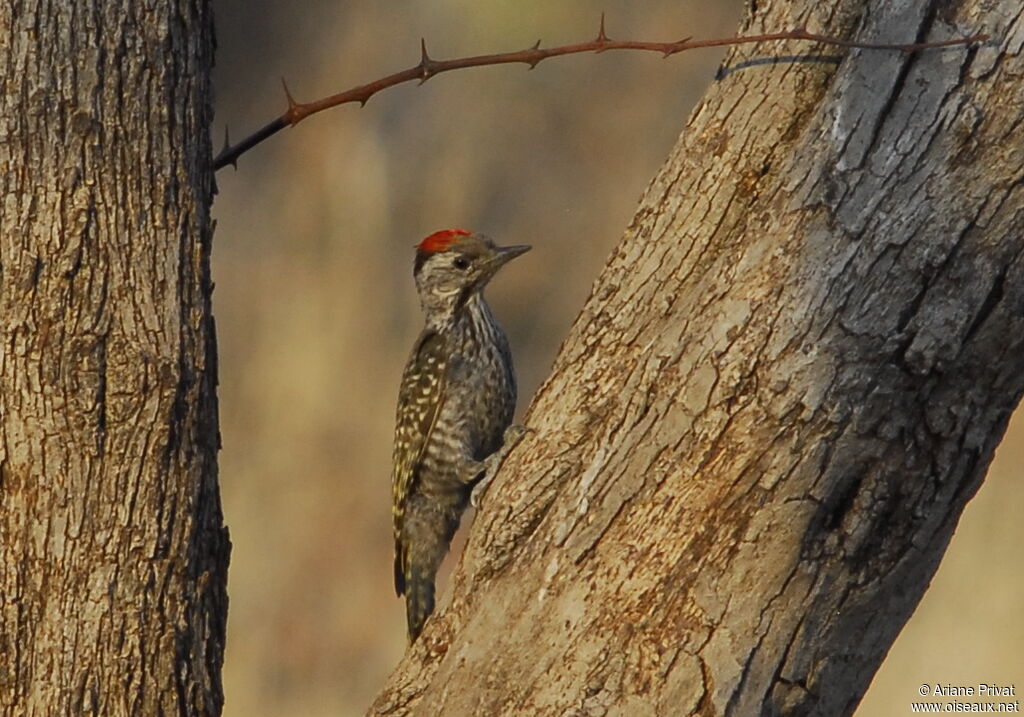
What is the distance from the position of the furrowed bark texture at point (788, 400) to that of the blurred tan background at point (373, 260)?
440 centimetres

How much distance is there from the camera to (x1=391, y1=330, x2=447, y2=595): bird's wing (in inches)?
193

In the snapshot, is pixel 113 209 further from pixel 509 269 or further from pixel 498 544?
pixel 509 269

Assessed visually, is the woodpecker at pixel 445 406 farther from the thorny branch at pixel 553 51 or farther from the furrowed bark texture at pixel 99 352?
the furrowed bark texture at pixel 99 352

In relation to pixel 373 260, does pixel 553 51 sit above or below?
below

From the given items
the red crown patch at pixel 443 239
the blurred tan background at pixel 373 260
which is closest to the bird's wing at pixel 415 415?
the red crown patch at pixel 443 239

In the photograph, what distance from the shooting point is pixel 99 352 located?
2.87 m

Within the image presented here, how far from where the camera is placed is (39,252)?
284 centimetres

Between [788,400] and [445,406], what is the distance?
2337 mm

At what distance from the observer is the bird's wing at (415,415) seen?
489 cm

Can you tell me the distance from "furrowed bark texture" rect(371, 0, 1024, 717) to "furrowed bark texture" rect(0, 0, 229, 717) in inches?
26.2

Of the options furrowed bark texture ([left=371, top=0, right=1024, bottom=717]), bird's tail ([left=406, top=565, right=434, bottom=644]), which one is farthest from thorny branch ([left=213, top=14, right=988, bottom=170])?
bird's tail ([left=406, top=565, right=434, bottom=644])

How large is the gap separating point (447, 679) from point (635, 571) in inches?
19.0

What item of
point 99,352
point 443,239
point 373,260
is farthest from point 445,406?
point 373,260

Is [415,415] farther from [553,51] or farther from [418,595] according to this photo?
[553,51]
